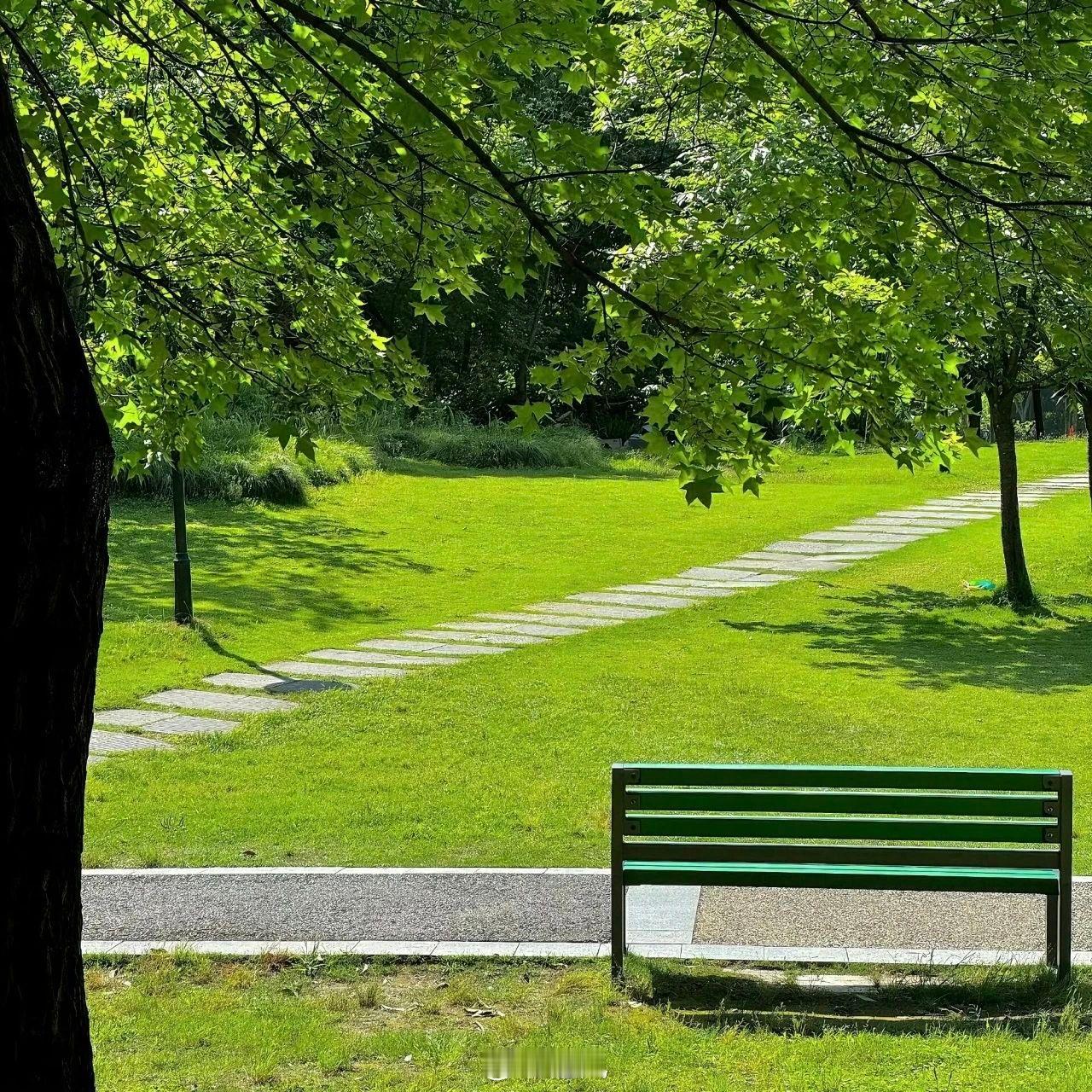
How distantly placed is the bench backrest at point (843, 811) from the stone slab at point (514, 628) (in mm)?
9344

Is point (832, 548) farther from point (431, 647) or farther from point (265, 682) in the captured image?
point (265, 682)

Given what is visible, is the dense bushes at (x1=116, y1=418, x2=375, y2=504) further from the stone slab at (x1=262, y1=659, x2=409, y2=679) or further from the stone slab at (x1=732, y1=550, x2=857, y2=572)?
the stone slab at (x1=262, y1=659, x2=409, y2=679)

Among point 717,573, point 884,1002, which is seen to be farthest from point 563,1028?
point 717,573

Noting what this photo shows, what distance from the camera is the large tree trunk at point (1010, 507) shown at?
671 inches

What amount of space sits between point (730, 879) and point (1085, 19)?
3.67 meters

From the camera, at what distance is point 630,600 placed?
17.7 metres

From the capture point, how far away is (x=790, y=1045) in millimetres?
5242

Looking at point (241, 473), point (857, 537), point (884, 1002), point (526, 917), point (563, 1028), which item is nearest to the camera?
→ point (563, 1028)

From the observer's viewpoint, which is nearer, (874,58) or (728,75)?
(874,58)

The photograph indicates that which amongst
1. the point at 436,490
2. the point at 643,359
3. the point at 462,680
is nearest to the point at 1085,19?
the point at 643,359

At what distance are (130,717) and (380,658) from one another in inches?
121

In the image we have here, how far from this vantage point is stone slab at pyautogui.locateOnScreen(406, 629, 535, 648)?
15141 millimetres

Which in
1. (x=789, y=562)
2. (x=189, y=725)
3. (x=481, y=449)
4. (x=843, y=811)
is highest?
(x=481, y=449)

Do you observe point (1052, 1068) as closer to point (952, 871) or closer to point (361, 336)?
point (952, 871)
